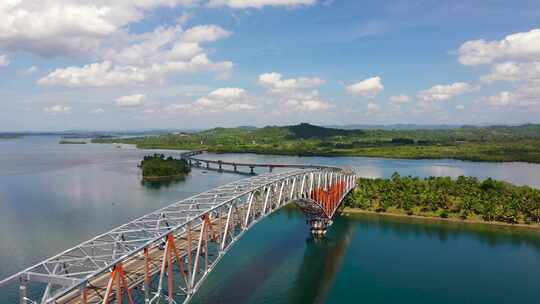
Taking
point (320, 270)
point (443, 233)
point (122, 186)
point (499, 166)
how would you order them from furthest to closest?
1. point (499, 166)
2. point (122, 186)
3. point (443, 233)
4. point (320, 270)

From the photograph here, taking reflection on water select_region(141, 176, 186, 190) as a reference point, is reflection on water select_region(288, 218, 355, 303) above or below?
below

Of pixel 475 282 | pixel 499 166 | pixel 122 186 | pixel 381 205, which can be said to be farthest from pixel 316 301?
pixel 499 166

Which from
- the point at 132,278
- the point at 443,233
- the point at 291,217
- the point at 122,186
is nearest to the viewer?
the point at 132,278

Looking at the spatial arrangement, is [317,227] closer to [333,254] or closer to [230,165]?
[333,254]

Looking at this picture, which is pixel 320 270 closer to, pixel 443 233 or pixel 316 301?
pixel 316 301

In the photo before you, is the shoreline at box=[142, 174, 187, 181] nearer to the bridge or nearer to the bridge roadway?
the bridge roadway

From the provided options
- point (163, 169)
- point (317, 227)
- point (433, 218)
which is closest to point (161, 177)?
point (163, 169)

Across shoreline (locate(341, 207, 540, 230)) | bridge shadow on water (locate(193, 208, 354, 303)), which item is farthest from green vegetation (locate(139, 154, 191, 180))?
bridge shadow on water (locate(193, 208, 354, 303))
